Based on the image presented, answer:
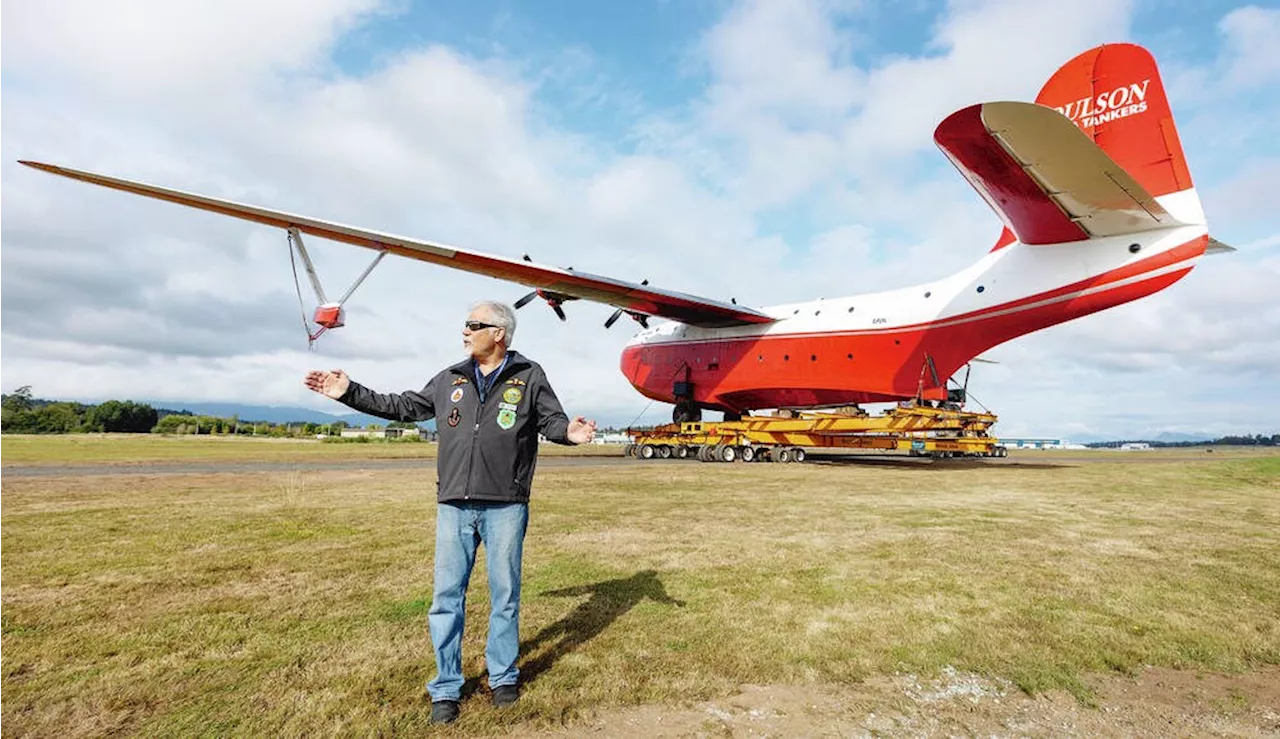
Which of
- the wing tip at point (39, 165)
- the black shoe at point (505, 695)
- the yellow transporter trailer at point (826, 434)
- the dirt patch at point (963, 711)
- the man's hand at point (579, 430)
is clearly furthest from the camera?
the yellow transporter trailer at point (826, 434)

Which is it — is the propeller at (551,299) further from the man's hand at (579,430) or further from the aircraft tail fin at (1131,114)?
the man's hand at (579,430)

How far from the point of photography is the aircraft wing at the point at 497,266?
13776 millimetres

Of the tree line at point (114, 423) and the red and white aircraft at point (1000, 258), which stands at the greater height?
the red and white aircraft at point (1000, 258)

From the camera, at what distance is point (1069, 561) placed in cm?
630

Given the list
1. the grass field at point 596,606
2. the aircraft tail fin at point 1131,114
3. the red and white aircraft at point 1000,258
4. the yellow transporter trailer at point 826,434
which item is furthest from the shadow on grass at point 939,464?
the grass field at point 596,606

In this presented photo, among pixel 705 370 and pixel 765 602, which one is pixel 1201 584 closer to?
pixel 765 602

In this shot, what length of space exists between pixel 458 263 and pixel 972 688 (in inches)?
700

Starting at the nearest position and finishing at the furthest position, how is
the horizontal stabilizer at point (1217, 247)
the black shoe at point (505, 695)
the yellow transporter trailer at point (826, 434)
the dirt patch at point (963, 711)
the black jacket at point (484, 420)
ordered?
the dirt patch at point (963, 711), the black shoe at point (505, 695), the black jacket at point (484, 420), the horizontal stabilizer at point (1217, 247), the yellow transporter trailer at point (826, 434)

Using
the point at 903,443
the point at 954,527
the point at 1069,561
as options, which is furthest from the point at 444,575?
the point at 903,443

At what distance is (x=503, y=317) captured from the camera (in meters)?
3.82

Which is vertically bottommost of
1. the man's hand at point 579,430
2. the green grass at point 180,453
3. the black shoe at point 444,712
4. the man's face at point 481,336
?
the black shoe at point 444,712

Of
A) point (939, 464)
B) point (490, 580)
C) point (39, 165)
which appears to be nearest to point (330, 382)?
point (490, 580)

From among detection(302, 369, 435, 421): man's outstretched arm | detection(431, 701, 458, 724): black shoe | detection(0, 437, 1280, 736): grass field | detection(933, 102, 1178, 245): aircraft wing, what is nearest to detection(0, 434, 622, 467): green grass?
detection(0, 437, 1280, 736): grass field

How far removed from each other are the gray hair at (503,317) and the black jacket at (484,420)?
11 cm
